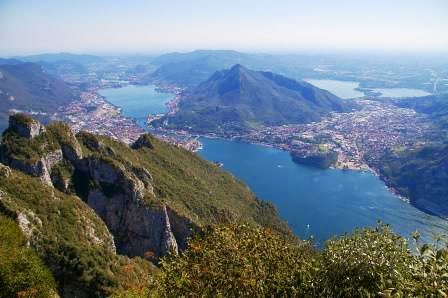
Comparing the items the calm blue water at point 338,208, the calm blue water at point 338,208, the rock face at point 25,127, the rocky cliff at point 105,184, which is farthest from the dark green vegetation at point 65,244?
the calm blue water at point 338,208

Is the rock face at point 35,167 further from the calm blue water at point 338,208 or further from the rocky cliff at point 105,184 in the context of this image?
the calm blue water at point 338,208

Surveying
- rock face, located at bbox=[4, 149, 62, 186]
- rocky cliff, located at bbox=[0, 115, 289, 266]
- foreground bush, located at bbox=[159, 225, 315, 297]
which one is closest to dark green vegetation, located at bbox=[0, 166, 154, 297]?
rock face, located at bbox=[4, 149, 62, 186]

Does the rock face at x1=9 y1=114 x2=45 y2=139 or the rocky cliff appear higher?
the rock face at x1=9 y1=114 x2=45 y2=139

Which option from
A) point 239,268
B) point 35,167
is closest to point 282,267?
point 239,268

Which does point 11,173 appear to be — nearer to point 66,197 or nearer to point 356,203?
point 66,197

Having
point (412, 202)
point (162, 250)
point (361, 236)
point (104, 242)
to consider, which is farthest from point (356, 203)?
point (361, 236)

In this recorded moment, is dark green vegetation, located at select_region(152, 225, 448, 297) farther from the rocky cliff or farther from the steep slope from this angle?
the rocky cliff
